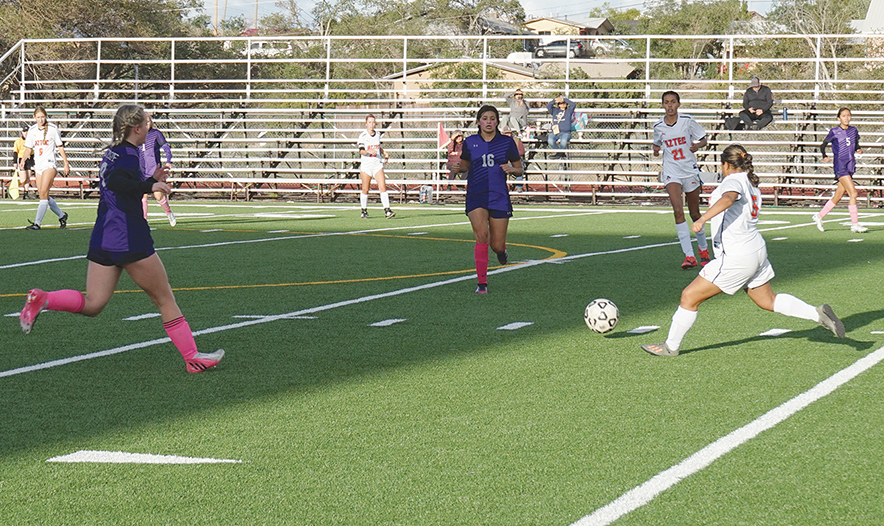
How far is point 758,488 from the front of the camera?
4434 millimetres

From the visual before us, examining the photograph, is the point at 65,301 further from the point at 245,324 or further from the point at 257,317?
the point at 257,317

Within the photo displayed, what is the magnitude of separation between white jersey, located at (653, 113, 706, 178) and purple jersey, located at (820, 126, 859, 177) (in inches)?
231

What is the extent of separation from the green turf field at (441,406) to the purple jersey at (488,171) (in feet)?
3.13

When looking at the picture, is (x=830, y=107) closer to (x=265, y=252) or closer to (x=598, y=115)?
(x=598, y=115)

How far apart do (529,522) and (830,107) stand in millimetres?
28001

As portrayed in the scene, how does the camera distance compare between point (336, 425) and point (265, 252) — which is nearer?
point (336, 425)

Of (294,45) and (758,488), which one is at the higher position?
(294,45)

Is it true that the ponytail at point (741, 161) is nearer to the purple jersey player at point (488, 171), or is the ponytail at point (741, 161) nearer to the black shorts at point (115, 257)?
the purple jersey player at point (488, 171)

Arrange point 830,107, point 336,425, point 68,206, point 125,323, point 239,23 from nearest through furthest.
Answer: point 336,425
point 125,323
point 68,206
point 830,107
point 239,23

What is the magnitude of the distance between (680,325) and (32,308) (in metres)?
4.49

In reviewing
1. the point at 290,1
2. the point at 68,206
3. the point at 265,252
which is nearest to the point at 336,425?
the point at 265,252

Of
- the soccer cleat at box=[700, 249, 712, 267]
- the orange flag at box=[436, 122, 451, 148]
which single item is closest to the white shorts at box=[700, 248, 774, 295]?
the soccer cleat at box=[700, 249, 712, 267]

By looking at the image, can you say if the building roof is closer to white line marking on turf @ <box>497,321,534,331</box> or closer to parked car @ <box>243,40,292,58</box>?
parked car @ <box>243,40,292,58</box>

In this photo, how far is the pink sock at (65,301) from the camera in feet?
22.8
